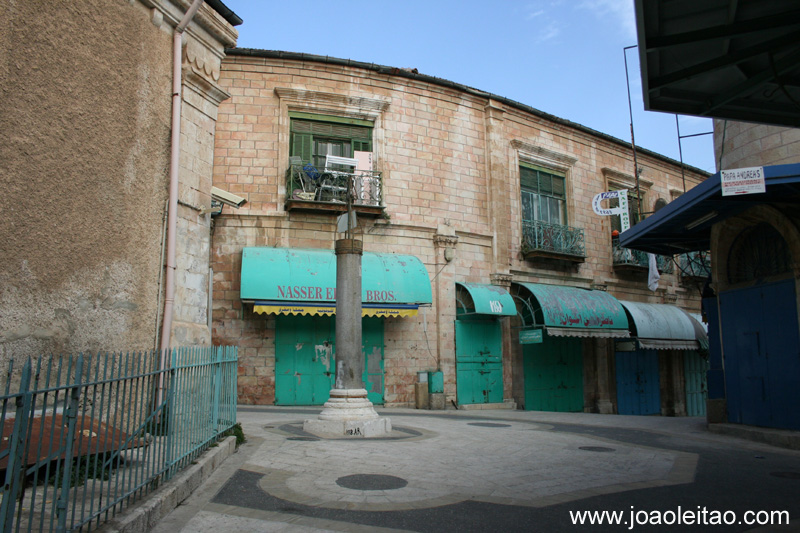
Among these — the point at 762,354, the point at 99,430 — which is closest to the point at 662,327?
the point at 762,354

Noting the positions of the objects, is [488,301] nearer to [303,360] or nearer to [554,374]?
[554,374]

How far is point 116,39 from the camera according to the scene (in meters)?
7.12

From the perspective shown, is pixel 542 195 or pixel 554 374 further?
pixel 542 195

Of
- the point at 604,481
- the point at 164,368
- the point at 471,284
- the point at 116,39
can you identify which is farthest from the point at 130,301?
the point at 471,284

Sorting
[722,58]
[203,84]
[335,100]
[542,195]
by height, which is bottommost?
[722,58]

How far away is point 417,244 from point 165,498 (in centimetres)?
1245

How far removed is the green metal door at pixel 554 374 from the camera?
1834 centimetres

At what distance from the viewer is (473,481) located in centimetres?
632

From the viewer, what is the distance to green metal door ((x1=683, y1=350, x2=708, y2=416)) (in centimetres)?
2275

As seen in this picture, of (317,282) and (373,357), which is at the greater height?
(317,282)

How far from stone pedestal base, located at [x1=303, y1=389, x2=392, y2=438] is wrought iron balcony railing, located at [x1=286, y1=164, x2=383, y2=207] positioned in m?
6.63

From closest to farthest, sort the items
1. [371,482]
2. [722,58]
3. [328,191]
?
[722,58] → [371,482] → [328,191]

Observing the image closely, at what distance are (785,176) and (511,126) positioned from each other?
11283 mm

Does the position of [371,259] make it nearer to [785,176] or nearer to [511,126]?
[511,126]
